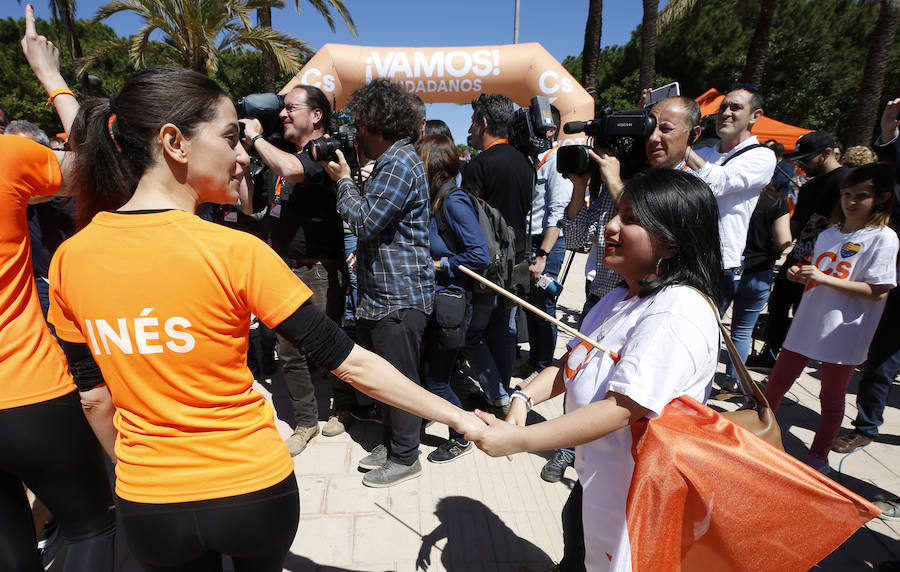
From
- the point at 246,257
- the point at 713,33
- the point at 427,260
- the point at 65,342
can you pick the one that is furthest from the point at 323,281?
the point at 713,33

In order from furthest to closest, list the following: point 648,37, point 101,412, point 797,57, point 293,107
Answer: point 797,57, point 648,37, point 293,107, point 101,412

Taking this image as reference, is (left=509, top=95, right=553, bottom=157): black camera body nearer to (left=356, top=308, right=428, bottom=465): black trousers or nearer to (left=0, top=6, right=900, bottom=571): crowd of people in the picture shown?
(left=0, top=6, right=900, bottom=571): crowd of people

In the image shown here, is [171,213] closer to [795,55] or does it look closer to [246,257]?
[246,257]

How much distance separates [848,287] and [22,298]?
3.72m

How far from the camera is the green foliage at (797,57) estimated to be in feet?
69.8

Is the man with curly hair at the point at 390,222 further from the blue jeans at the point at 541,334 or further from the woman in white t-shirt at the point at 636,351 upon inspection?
the blue jeans at the point at 541,334

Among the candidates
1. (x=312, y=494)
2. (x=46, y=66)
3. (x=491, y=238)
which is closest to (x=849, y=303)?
(x=491, y=238)

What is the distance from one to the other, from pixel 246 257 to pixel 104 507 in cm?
118

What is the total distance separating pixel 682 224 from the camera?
1.34 meters

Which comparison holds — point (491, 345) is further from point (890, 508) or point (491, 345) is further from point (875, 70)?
point (875, 70)

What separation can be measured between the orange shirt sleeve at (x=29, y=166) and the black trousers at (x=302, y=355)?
1.64 meters

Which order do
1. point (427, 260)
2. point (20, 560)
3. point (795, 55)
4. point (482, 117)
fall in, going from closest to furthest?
1. point (20, 560)
2. point (427, 260)
3. point (482, 117)
4. point (795, 55)

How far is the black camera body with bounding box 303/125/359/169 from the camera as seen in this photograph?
8.05 ft

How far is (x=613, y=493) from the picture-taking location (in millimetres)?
1368
